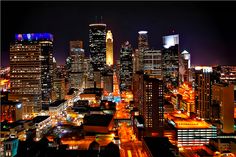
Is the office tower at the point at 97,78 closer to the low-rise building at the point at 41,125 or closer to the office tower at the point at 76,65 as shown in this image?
the office tower at the point at 76,65

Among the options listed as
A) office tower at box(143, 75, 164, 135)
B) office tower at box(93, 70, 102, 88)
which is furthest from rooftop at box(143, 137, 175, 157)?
office tower at box(93, 70, 102, 88)

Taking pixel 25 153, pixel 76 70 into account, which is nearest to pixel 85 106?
pixel 25 153

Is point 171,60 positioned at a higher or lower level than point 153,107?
higher

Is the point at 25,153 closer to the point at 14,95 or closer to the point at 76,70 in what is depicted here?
the point at 14,95

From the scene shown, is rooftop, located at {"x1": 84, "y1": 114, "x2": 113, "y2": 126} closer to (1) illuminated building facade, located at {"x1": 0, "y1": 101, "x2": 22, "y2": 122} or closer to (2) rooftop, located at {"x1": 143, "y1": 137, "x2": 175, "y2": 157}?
(2) rooftop, located at {"x1": 143, "y1": 137, "x2": 175, "y2": 157}

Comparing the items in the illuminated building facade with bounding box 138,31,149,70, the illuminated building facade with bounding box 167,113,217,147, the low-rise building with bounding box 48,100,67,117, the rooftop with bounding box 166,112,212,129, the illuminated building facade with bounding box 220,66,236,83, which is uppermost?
the illuminated building facade with bounding box 138,31,149,70

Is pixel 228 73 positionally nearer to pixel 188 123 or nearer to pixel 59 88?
pixel 59 88

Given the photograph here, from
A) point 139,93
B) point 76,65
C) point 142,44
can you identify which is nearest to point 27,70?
point 139,93
